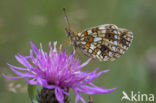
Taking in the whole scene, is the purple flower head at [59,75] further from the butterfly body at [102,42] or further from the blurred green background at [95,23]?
the blurred green background at [95,23]

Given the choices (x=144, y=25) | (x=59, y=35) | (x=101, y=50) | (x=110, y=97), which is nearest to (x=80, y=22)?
(x=59, y=35)

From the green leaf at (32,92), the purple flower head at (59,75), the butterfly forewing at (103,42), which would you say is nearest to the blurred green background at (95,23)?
the butterfly forewing at (103,42)

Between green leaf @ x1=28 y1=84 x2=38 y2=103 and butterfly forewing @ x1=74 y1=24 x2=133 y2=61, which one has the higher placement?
butterfly forewing @ x1=74 y1=24 x2=133 y2=61

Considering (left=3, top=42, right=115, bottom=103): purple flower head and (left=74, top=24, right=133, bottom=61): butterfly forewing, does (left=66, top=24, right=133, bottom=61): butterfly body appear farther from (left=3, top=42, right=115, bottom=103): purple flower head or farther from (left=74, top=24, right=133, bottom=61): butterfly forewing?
(left=3, top=42, right=115, bottom=103): purple flower head

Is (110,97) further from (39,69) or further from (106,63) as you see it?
(39,69)

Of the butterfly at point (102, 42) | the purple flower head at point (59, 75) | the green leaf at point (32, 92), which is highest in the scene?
the butterfly at point (102, 42)

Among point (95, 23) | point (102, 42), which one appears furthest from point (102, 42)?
point (95, 23)

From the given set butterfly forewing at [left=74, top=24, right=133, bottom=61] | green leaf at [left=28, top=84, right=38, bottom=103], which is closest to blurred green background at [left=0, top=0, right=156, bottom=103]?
butterfly forewing at [left=74, top=24, right=133, bottom=61]

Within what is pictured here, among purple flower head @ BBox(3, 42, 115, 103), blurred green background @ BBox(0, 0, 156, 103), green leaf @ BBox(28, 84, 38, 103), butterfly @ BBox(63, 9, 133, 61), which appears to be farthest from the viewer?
blurred green background @ BBox(0, 0, 156, 103)
